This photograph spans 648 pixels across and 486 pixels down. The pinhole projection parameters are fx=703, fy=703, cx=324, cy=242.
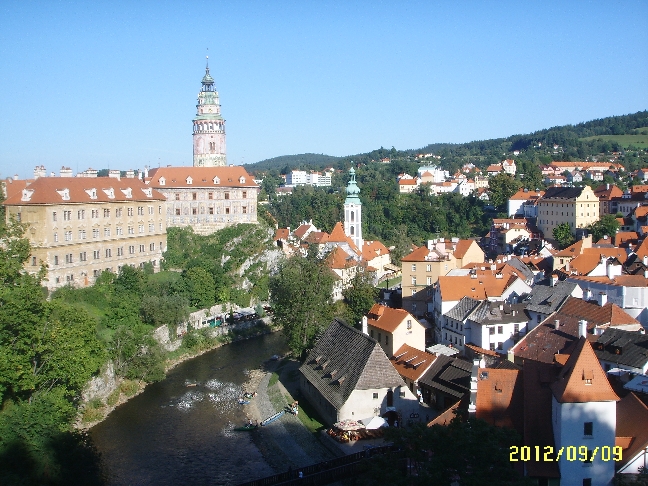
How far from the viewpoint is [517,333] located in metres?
27.1

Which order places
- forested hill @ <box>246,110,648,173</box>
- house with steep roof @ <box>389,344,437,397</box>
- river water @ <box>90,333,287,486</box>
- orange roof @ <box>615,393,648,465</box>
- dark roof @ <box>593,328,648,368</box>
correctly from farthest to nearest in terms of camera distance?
forested hill @ <box>246,110,648,173</box>
house with steep roof @ <box>389,344,437,397</box>
dark roof @ <box>593,328,648,368</box>
river water @ <box>90,333,287,486</box>
orange roof @ <box>615,393,648,465</box>

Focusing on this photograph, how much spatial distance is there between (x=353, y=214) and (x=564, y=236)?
15.6 metres

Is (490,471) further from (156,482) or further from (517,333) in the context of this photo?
(517,333)

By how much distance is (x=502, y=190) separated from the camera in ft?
226

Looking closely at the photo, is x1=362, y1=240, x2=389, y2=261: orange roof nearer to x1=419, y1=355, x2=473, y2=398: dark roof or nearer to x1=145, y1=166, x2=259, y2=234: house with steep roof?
x1=145, y1=166, x2=259, y2=234: house with steep roof

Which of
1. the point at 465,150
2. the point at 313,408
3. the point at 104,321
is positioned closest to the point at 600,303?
the point at 313,408

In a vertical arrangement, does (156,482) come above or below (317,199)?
below

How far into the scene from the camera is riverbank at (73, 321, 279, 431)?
78.2 feet

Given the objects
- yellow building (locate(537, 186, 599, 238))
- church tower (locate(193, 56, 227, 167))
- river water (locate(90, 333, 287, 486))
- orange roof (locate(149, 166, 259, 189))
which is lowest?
river water (locate(90, 333, 287, 486))

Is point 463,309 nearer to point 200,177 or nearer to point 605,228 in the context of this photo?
point 200,177

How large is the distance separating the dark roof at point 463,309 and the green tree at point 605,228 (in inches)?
948

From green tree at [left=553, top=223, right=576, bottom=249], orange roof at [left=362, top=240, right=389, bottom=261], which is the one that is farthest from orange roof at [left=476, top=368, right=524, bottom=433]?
green tree at [left=553, top=223, right=576, bottom=249]

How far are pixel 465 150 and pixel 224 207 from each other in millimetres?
129998

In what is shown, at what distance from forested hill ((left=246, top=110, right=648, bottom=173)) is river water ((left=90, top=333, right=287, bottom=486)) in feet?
256
